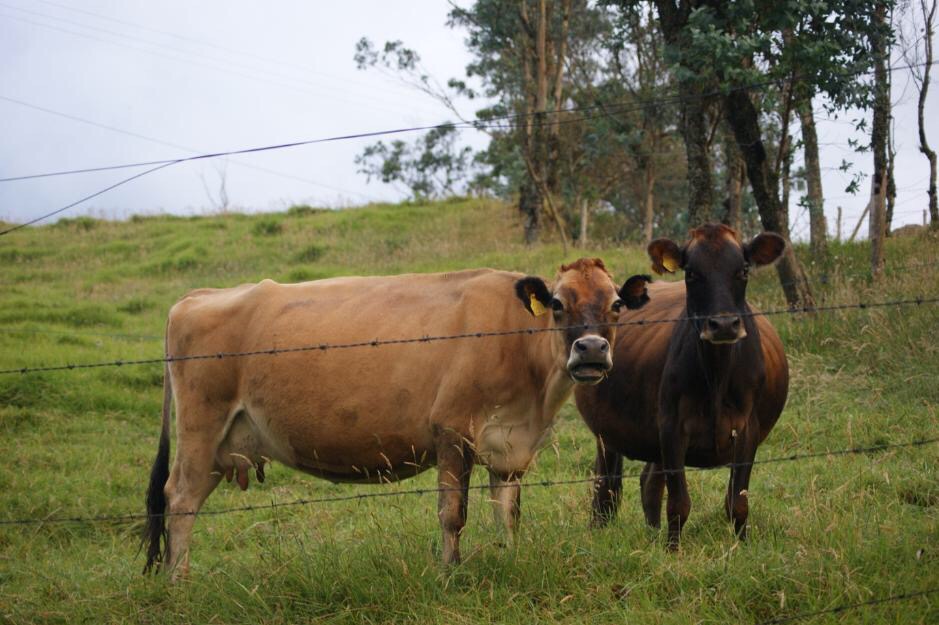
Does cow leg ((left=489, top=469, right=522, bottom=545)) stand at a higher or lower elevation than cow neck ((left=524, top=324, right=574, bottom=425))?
lower

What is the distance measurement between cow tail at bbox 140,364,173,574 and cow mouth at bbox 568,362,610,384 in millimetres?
2948

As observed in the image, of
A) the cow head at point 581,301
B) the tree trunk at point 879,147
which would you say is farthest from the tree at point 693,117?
the cow head at point 581,301

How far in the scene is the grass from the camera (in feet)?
17.3

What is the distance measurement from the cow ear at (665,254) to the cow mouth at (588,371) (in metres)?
1.23

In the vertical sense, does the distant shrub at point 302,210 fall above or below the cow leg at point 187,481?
above

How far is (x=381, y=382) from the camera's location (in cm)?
676

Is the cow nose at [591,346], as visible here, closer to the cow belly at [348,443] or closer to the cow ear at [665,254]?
the cow ear at [665,254]

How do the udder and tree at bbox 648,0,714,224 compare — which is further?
tree at bbox 648,0,714,224

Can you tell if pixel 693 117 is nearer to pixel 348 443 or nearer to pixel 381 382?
pixel 381 382

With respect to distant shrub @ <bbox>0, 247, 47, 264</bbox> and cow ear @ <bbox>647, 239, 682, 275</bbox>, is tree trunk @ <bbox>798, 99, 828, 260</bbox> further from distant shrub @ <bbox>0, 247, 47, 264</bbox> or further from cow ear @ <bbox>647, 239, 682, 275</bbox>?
distant shrub @ <bbox>0, 247, 47, 264</bbox>

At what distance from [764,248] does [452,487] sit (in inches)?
101

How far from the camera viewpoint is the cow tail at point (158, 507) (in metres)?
6.81

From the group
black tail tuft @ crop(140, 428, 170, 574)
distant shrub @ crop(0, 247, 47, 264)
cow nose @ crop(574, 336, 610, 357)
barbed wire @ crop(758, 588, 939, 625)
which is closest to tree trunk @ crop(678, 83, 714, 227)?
cow nose @ crop(574, 336, 610, 357)

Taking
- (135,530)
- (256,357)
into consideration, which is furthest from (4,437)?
(256,357)
